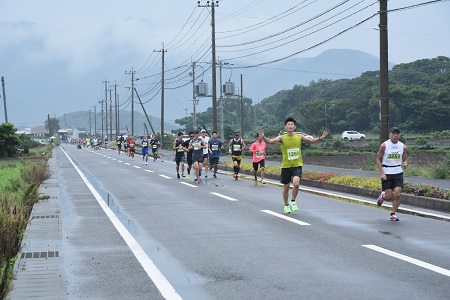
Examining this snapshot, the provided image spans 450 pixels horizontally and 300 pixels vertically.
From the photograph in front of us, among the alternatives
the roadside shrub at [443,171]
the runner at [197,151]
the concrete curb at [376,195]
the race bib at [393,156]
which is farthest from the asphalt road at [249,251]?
the roadside shrub at [443,171]

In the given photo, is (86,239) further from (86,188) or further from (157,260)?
(86,188)

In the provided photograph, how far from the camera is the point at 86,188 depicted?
2231 centimetres

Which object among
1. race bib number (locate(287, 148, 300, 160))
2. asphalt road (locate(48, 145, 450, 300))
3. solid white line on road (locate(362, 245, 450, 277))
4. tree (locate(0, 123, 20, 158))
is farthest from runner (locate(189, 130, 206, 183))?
tree (locate(0, 123, 20, 158))

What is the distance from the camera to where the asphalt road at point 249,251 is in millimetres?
7285

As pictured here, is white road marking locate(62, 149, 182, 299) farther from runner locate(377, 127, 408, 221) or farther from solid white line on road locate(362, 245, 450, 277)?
runner locate(377, 127, 408, 221)

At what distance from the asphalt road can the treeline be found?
68919 mm

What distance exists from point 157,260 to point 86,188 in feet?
45.1

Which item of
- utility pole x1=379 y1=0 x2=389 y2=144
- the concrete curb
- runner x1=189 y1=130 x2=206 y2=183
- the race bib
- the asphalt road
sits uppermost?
utility pole x1=379 y1=0 x2=389 y2=144

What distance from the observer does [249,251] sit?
31.6 feet

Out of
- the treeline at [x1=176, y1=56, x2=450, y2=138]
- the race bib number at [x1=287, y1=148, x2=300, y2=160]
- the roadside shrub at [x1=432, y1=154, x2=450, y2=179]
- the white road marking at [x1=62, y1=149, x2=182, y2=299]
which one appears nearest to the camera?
the white road marking at [x1=62, y1=149, x2=182, y2=299]

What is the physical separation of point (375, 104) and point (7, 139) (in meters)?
54.0

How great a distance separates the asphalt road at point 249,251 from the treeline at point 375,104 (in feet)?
226

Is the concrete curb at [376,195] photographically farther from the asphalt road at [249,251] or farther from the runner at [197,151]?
the runner at [197,151]

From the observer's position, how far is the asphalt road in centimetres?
729
